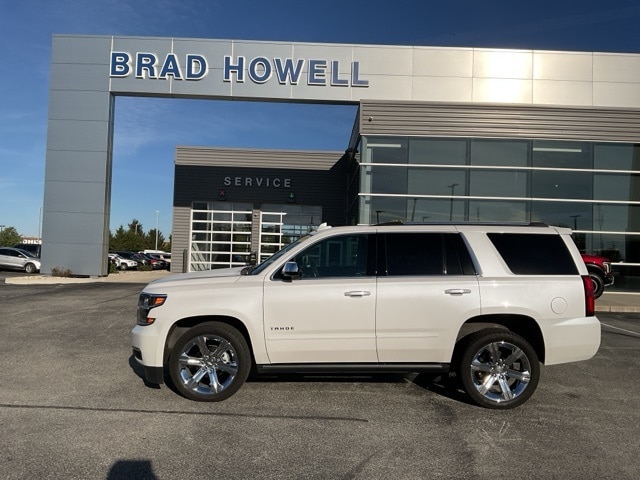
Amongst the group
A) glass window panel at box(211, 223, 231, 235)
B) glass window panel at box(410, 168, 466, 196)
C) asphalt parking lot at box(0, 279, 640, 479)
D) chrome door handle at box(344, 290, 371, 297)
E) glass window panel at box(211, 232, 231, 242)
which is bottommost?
asphalt parking lot at box(0, 279, 640, 479)

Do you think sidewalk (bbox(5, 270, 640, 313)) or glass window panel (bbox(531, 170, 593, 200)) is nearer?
sidewalk (bbox(5, 270, 640, 313))

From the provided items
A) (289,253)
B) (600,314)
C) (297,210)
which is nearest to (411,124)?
(600,314)

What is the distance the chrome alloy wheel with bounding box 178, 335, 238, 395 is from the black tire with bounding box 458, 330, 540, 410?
2.35 m

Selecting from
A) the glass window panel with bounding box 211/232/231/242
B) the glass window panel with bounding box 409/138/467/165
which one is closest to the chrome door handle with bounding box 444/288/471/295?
the glass window panel with bounding box 409/138/467/165

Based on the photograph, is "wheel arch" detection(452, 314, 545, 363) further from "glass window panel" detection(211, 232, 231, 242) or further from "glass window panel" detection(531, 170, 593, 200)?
"glass window panel" detection(211, 232, 231, 242)

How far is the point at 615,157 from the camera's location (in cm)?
1814

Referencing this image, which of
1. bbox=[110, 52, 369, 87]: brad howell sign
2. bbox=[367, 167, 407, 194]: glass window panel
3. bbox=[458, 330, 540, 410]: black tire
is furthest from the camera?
bbox=[110, 52, 369, 87]: brad howell sign

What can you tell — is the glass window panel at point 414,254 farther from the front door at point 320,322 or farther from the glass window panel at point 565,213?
the glass window panel at point 565,213

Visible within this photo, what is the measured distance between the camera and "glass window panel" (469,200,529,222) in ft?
57.8

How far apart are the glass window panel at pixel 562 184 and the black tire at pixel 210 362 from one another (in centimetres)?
1500

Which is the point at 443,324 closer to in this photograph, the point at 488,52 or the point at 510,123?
the point at 510,123

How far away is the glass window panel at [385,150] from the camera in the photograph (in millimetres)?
17812

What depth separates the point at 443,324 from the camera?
531 centimetres

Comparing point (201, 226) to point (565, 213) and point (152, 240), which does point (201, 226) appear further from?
point (152, 240)
